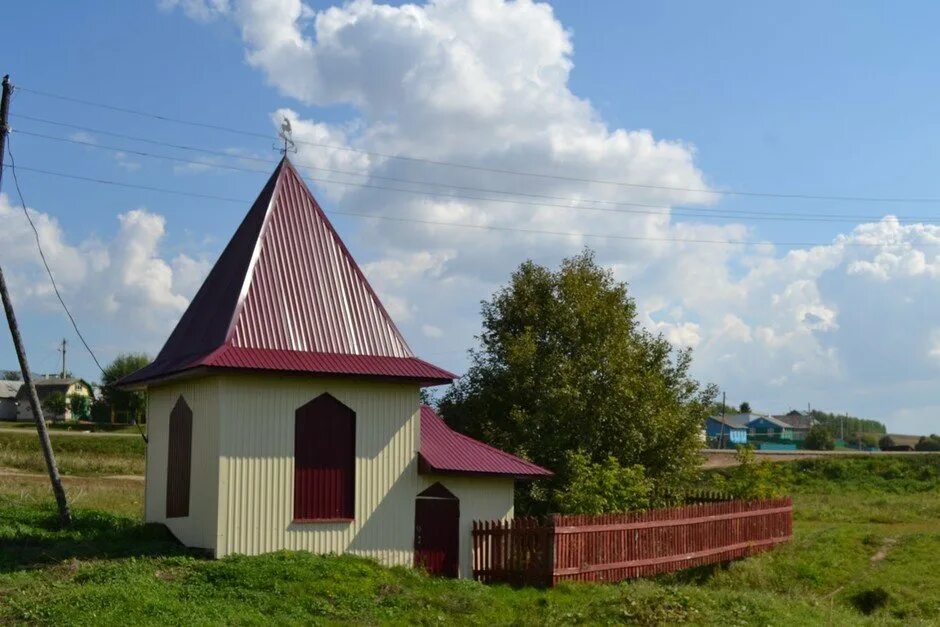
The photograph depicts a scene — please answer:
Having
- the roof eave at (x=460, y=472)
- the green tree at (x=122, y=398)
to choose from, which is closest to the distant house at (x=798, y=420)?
the green tree at (x=122, y=398)

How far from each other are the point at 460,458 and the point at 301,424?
364 cm

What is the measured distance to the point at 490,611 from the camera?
55.9 feet

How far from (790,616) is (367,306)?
10031mm

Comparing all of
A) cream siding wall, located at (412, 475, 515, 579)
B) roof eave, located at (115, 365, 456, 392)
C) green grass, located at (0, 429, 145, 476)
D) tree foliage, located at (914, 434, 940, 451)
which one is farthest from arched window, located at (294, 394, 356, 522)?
tree foliage, located at (914, 434, 940, 451)

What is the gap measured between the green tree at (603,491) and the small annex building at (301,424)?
8.18 feet

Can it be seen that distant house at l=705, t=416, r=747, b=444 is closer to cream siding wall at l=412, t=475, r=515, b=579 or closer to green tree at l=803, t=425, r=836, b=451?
green tree at l=803, t=425, r=836, b=451

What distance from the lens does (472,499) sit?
21.2m

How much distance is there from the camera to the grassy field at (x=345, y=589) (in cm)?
1480

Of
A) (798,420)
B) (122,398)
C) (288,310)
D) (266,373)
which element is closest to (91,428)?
(122,398)

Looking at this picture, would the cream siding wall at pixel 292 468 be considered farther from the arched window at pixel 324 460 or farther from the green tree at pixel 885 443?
the green tree at pixel 885 443

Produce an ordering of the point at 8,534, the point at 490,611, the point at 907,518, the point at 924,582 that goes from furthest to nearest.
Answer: the point at 907,518
the point at 924,582
the point at 8,534
the point at 490,611

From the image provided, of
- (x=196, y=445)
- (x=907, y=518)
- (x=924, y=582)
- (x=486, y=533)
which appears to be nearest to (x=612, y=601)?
(x=486, y=533)

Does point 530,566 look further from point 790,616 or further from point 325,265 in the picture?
point 325,265

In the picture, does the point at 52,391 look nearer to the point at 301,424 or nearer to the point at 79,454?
the point at 79,454
